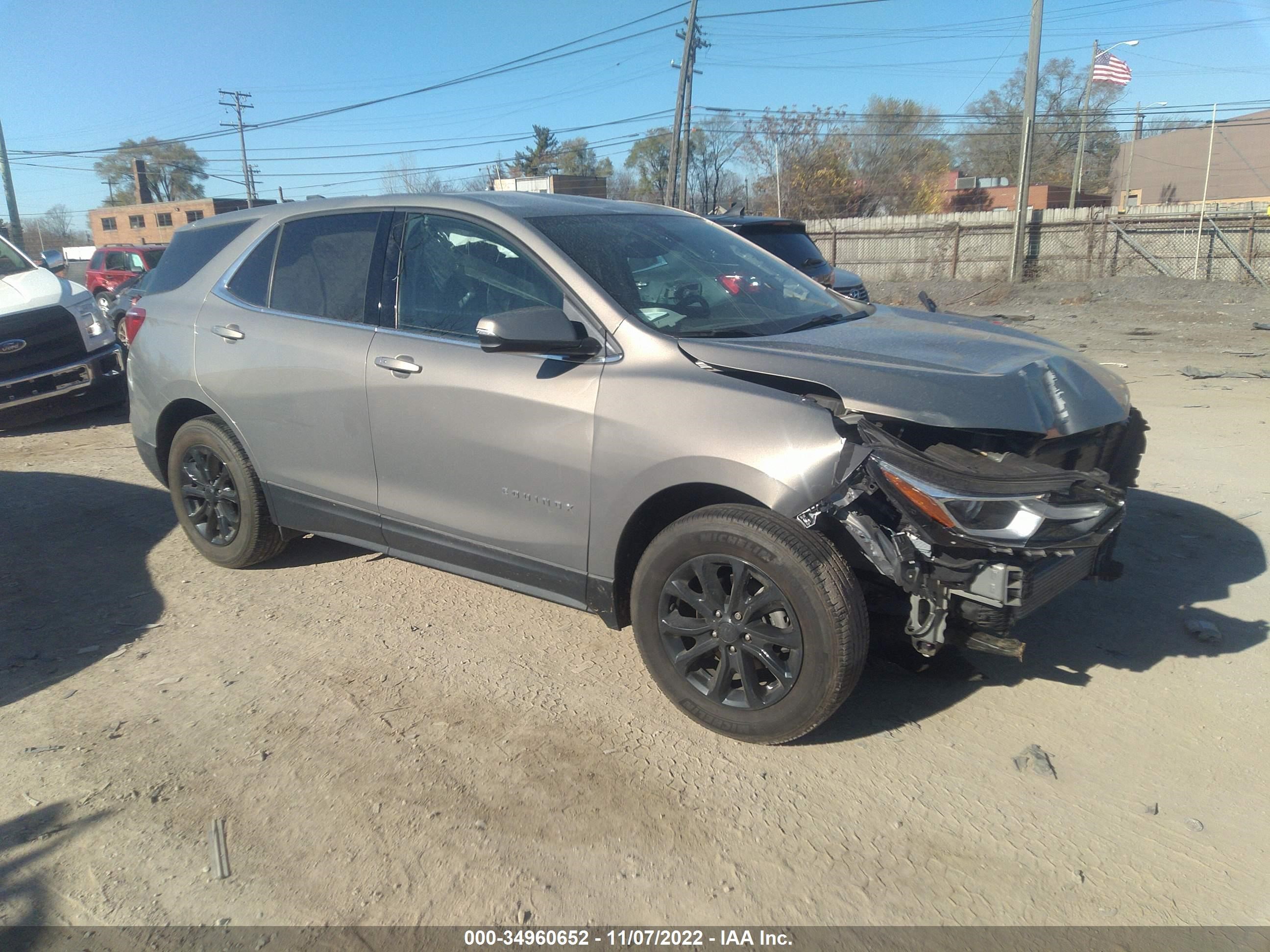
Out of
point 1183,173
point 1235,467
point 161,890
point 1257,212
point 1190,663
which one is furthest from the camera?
point 1183,173

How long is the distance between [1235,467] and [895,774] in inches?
187

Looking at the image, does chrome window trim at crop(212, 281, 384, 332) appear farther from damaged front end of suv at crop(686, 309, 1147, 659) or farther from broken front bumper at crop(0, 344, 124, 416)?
broken front bumper at crop(0, 344, 124, 416)

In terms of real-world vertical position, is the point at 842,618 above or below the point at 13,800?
above

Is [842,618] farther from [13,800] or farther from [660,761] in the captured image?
[13,800]

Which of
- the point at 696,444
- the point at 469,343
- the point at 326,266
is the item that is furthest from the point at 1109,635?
the point at 326,266

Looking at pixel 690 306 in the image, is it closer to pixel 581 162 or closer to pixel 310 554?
pixel 310 554

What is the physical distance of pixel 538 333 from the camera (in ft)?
11.1

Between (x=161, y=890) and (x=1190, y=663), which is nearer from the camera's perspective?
(x=161, y=890)

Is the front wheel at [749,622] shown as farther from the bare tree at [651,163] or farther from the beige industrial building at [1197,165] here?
the bare tree at [651,163]

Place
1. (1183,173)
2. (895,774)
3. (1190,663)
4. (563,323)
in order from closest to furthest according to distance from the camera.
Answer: (895,774)
(563,323)
(1190,663)
(1183,173)

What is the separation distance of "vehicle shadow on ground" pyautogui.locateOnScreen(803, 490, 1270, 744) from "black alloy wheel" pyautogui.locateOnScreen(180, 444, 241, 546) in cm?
336

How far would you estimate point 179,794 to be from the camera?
311 centimetres

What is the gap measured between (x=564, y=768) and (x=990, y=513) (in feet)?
5.56

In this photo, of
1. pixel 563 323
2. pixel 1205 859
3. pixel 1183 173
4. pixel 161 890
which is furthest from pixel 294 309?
pixel 1183 173
